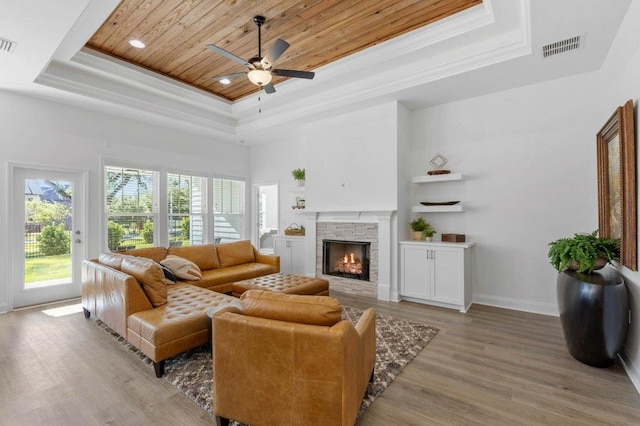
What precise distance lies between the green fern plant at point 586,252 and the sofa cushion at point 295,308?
2.51m

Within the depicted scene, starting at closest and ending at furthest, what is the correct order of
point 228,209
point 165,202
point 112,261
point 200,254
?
point 112,261 < point 200,254 < point 165,202 < point 228,209

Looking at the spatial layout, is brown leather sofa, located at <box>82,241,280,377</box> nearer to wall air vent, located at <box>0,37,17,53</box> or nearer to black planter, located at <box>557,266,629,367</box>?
wall air vent, located at <box>0,37,17,53</box>

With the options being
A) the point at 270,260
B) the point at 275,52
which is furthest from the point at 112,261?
the point at 275,52

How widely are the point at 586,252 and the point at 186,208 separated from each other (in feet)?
21.1

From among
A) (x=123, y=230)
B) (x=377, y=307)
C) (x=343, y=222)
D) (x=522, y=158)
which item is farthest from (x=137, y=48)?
(x=522, y=158)

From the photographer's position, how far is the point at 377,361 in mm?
2771

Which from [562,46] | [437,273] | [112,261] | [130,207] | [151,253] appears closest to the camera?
[562,46]

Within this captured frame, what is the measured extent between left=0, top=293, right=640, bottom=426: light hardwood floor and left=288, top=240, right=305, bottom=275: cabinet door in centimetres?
323

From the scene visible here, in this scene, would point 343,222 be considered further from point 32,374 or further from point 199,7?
point 32,374

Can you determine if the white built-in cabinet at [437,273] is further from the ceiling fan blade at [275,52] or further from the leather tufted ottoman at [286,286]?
the ceiling fan blade at [275,52]

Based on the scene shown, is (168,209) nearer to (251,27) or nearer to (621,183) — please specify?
(251,27)

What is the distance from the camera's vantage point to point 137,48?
406 cm

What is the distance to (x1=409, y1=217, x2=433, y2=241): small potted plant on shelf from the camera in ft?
15.7

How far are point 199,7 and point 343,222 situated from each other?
3.61 metres
